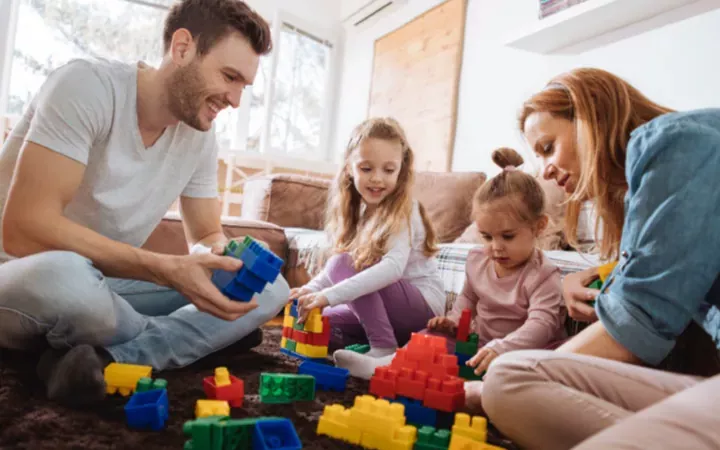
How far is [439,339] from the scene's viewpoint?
1.13 m

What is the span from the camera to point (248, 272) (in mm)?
1016

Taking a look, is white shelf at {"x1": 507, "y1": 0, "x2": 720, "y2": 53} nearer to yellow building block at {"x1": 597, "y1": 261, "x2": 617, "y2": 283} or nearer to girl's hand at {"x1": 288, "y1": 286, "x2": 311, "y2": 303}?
yellow building block at {"x1": 597, "y1": 261, "x2": 617, "y2": 283}

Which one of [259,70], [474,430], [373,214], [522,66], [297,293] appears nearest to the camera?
[474,430]

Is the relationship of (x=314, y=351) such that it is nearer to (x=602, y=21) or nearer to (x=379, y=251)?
(x=379, y=251)

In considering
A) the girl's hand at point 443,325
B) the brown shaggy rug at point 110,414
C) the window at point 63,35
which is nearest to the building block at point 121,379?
the brown shaggy rug at point 110,414

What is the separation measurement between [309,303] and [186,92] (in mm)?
603

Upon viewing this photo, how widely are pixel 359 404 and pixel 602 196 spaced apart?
0.57m

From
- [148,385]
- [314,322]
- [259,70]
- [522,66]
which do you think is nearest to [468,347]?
[314,322]

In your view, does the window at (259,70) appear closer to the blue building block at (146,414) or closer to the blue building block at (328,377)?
the blue building block at (328,377)

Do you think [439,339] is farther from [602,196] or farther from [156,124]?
[156,124]

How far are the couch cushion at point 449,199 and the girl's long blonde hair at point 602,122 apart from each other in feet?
4.92

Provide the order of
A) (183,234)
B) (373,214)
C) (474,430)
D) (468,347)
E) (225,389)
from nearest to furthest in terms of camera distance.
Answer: (474,430) < (225,389) < (468,347) < (373,214) < (183,234)

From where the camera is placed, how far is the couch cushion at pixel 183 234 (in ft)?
6.97

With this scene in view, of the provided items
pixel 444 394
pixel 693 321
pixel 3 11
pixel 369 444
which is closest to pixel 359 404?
pixel 369 444
